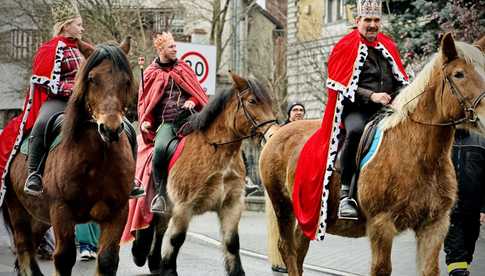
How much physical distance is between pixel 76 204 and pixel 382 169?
2.77 m

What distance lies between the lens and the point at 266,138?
410 inches

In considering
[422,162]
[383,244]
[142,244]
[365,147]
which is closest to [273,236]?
[142,244]

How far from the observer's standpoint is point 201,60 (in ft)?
56.1

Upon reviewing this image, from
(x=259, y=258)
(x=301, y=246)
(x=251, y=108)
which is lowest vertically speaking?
(x=259, y=258)

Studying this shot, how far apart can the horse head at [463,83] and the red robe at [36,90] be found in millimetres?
3748

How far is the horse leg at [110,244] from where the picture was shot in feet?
26.4

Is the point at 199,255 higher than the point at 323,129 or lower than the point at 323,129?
lower

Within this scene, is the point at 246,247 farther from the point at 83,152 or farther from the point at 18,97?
the point at 18,97

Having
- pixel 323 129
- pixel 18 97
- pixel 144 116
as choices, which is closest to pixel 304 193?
pixel 323 129

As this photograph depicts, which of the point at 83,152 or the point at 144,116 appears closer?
the point at 83,152

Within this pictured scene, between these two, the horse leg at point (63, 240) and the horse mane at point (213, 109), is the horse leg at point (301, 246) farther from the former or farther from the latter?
the horse leg at point (63, 240)

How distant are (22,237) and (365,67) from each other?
4.27 m

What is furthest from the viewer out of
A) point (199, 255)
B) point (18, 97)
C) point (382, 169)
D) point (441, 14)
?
point (18, 97)

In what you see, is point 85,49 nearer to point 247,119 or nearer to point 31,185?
point 31,185
